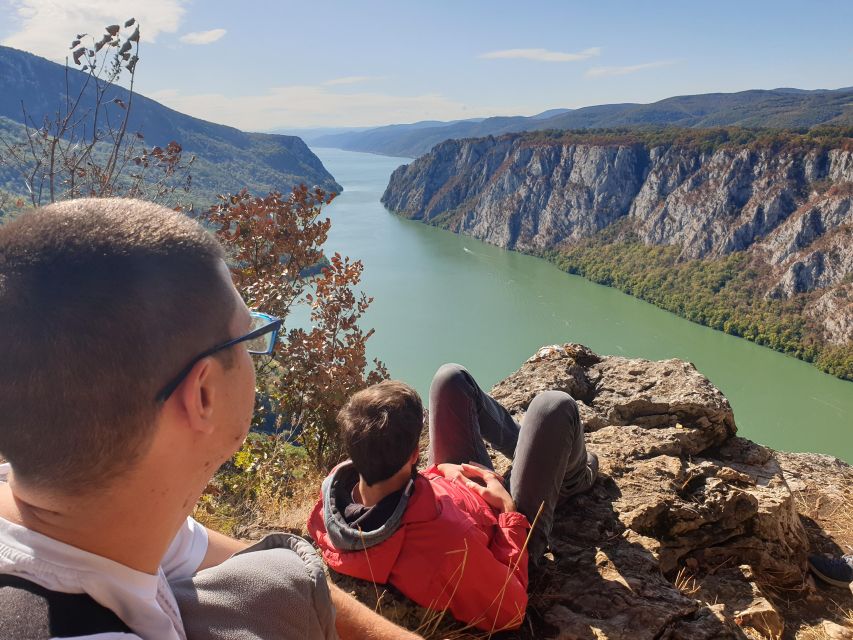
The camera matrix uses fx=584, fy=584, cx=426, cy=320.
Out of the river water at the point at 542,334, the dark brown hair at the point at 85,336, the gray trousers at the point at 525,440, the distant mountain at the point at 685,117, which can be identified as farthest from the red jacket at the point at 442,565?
the distant mountain at the point at 685,117

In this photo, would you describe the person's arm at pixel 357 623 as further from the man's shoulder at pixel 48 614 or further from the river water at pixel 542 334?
the river water at pixel 542 334

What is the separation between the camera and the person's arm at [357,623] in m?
0.96

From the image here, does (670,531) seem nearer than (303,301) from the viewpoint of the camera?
Yes

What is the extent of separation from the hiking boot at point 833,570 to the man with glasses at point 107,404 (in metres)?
2.78

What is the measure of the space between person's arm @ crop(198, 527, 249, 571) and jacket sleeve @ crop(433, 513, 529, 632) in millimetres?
689

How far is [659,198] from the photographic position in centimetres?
5844

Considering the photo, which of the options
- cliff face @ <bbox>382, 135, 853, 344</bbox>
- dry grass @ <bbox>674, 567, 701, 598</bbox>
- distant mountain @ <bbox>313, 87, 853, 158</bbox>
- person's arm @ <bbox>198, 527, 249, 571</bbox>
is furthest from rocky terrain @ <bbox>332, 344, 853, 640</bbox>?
distant mountain @ <bbox>313, 87, 853, 158</bbox>

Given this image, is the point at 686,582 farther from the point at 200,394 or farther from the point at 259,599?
the point at 200,394

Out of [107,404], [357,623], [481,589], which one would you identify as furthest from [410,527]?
[107,404]

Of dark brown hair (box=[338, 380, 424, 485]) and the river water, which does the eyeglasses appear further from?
the river water

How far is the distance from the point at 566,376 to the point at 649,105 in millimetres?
143177

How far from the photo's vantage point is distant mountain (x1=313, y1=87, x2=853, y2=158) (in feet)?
275

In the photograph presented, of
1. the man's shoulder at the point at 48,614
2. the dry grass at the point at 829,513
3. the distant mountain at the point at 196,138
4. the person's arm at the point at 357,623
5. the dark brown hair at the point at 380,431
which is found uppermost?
the distant mountain at the point at 196,138

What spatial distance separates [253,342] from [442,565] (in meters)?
0.98
